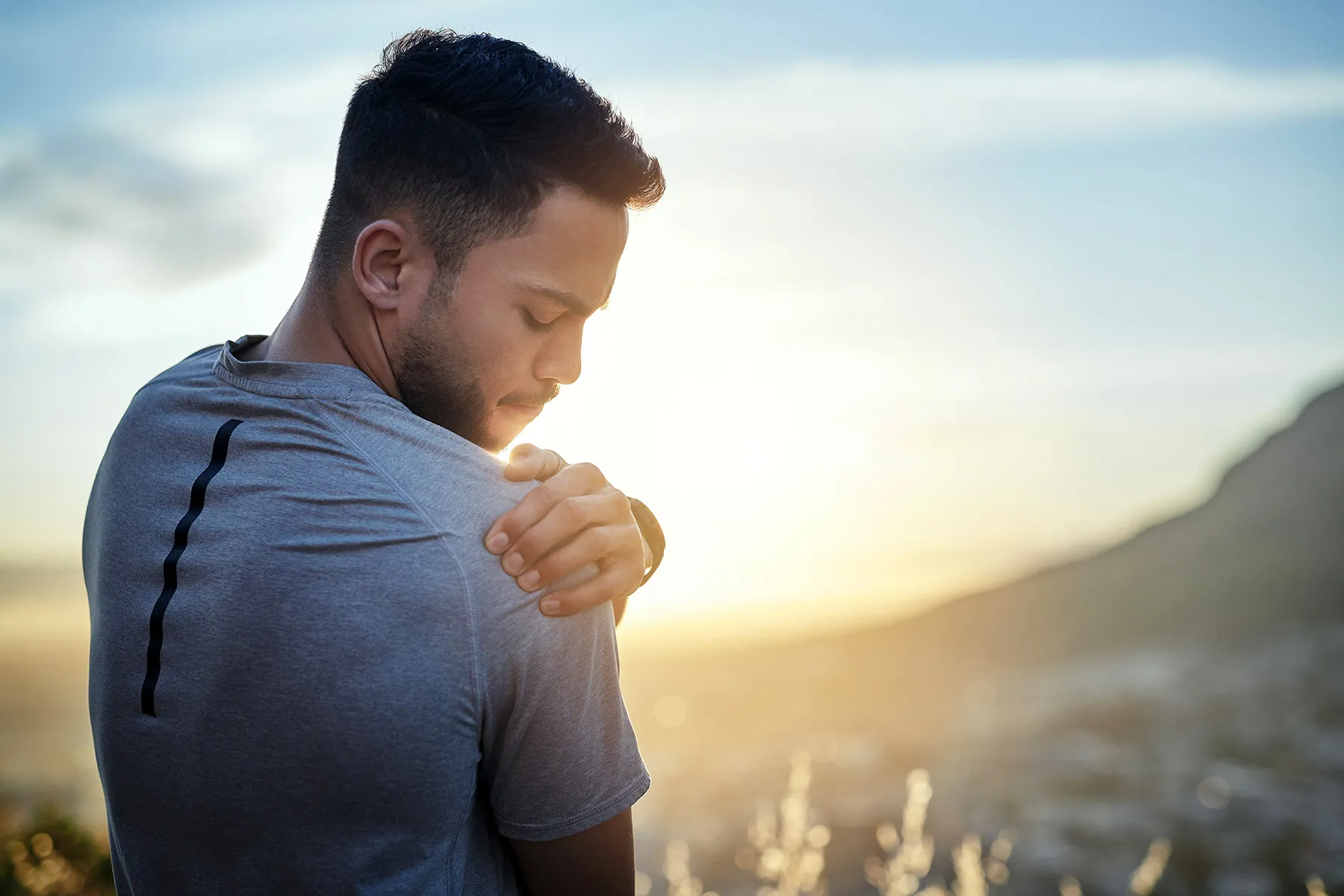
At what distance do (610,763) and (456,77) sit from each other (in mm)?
1266

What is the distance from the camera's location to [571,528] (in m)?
1.47

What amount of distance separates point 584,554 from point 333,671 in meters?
0.38

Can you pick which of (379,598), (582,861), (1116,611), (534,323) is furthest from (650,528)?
(1116,611)

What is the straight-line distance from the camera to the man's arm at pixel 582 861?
1530mm

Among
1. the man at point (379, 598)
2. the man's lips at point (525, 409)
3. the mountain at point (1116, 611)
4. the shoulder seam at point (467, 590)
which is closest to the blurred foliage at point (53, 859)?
the man at point (379, 598)

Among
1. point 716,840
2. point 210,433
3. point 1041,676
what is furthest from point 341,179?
point 1041,676

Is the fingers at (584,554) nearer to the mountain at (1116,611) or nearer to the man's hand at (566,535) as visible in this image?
the man's hand at (566,535)

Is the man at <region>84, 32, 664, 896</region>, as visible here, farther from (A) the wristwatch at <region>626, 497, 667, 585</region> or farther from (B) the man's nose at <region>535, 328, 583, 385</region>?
(A) the wristwatch at <region>626, 497, 667, 585</region>

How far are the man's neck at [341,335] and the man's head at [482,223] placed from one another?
0.6 inches

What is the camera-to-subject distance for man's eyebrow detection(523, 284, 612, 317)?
1788 millimetres

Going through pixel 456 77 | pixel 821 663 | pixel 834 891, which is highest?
pixel 456 77

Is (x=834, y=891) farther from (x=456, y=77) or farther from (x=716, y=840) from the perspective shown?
(x=456, y=77)

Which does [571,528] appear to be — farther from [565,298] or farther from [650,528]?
[650,528]

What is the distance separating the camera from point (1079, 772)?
2250cm
